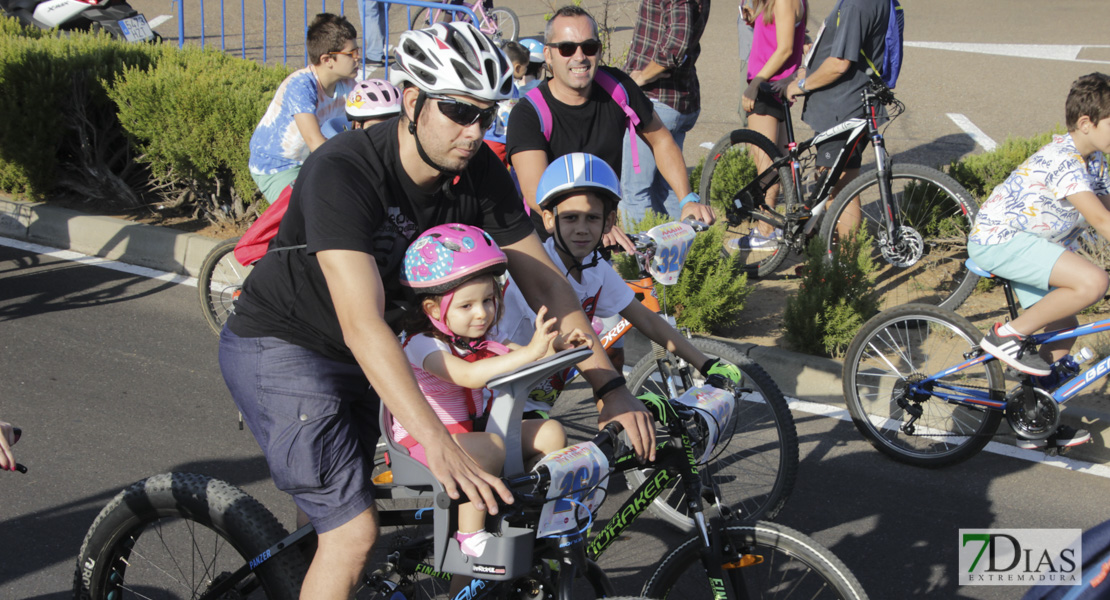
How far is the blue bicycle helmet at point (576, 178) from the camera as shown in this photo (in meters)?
3.72

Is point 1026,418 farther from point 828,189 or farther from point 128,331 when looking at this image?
point 128,331

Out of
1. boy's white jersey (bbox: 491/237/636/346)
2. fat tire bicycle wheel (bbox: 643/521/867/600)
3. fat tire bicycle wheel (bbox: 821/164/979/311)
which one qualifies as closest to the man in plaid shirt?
fat tire bicycle wheel (bbox: 821/164/979/311)

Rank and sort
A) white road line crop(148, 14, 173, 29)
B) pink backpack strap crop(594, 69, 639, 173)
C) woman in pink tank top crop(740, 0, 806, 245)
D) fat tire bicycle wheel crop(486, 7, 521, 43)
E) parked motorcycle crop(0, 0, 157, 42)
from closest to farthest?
1. pink backpack strap crop(594, 69, 639, 173)
2. woman in pink tank top crop(740, 0, 806, 245)
3. parked motorcycle crop(0, 0, 157, 42)
4. fat tire bicycle wheel crop(486, 7, 521, 43)
5. white road line crop(148, 14, 173, 29)

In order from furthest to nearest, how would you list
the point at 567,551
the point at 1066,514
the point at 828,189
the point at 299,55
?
the point at 299,55 < the point at 828,189 < the point at 1066,514 < the point at 567,551

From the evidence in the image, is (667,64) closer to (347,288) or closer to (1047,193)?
(1047,193)

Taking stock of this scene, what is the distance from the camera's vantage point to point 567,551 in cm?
258

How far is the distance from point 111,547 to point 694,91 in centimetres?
548

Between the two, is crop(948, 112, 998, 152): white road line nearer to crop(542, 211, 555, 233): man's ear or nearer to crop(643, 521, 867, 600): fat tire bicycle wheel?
crop(542, 211, 555, 233): man's ear

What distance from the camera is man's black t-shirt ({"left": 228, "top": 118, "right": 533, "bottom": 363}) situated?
255cm

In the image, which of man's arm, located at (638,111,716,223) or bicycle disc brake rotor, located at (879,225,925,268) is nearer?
man's arm, located at (638,111,716,223)

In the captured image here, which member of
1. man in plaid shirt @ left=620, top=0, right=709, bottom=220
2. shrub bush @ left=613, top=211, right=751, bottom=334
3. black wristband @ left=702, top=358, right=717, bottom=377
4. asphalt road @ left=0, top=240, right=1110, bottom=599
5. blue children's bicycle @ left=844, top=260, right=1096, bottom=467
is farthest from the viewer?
man in plaid shirt @ left=620, top=0, right=709, bottom=220

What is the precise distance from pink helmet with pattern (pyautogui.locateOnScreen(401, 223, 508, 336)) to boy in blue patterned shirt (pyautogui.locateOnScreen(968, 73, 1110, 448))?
305cm

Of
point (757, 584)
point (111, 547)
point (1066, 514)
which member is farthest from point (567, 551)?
point (1066, 514)

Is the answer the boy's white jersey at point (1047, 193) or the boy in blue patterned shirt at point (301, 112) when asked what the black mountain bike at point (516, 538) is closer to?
the boy's white jersey at point (1047, 193)
